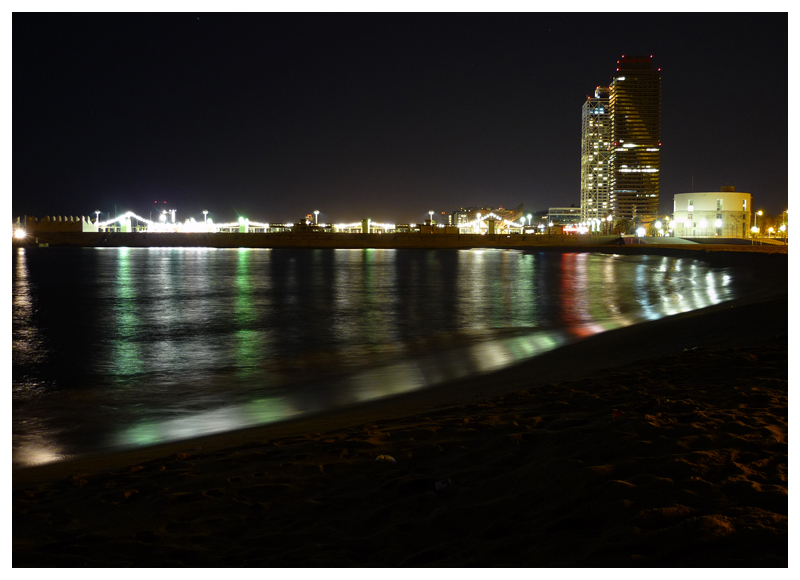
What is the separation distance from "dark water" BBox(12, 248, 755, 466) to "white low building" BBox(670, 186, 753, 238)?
62768 mm

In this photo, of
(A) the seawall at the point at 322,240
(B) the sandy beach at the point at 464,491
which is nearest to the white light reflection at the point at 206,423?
(B) the sandy beach at the point at 464,491

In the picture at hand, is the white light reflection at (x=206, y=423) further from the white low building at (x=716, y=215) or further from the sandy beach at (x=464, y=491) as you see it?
the white low building at (x=716, y=215)

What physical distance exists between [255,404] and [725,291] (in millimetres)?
19434

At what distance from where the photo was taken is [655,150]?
18962 cm

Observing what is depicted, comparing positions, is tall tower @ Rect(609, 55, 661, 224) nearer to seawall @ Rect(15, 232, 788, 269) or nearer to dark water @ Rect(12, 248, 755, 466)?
seawall @ Rect(15, 232, 788, 269)

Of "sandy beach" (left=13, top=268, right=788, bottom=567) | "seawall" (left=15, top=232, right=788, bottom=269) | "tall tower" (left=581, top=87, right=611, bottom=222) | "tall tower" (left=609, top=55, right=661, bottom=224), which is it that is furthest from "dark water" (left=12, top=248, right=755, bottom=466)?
"tall tower" (left=581, top=87, right=611, bottom=222)

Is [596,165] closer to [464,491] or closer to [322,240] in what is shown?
[322,240]

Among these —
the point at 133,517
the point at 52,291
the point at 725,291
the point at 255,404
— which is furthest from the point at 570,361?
the point at 52,291

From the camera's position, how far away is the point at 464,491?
3742mm

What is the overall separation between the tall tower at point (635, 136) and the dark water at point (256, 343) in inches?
6554

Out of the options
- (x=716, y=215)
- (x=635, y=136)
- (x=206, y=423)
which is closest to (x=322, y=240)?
(x=716, y=215)

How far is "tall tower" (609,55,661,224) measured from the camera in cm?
18275

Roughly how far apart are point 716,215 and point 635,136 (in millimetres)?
120186
